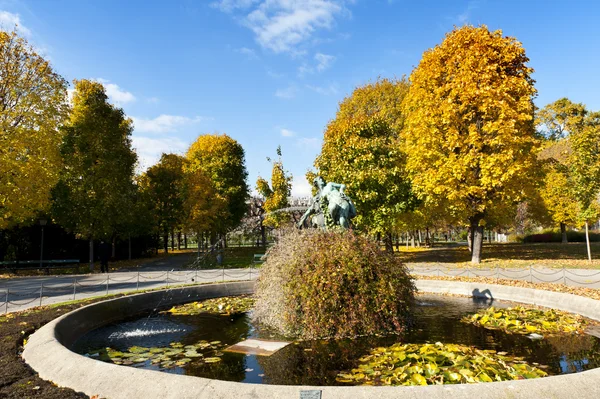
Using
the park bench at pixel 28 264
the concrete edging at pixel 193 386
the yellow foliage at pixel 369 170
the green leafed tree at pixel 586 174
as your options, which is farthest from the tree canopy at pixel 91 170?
the green leafed tree at pixel 586 174

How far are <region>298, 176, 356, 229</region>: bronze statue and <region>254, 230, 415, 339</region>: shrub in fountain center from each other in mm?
1915

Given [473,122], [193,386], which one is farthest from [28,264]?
[473,122]

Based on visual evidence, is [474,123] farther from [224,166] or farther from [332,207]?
[224,166]

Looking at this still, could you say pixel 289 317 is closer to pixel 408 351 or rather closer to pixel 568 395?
pixel 408 351

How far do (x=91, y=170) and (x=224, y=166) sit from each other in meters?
18.8

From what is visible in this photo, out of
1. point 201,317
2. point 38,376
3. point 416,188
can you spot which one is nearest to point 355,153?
point 416,188

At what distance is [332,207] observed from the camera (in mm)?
11516

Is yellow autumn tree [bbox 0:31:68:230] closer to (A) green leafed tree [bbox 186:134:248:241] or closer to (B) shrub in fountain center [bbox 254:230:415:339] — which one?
(A) green leafed tree [bbox 186:134:248:241]

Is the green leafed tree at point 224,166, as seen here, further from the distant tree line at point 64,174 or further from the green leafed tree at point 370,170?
the green leafed tree at point 370,170

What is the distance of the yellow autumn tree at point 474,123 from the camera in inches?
897

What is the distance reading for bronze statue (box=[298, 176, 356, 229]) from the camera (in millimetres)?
11508

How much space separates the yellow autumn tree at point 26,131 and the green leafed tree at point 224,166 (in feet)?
65.3

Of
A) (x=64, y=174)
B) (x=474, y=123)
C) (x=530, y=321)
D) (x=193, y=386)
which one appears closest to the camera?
(x=193, y=386)

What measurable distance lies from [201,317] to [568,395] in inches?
362
